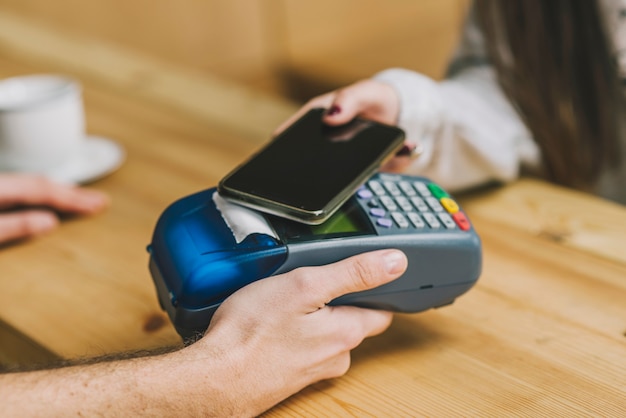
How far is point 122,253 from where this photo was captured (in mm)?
627

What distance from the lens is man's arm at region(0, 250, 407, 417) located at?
41 centimetres

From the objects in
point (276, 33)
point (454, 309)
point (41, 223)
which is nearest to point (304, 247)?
point (454, 309)

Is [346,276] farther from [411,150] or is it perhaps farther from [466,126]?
[466,126]

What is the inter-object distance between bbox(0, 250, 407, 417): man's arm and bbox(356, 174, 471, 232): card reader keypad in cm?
3

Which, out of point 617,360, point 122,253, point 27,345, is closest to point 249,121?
point 122,253

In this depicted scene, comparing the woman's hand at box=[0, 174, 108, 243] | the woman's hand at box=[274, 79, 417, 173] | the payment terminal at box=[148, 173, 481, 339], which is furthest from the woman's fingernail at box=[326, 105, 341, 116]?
the woman's hand at box=[0, 174, 108, 243]

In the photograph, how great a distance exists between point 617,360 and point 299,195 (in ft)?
0.76

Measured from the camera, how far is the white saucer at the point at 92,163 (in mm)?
754

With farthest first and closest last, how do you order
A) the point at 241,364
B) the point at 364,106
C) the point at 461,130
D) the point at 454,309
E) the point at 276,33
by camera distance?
1. the point at 276,33
2. the point at 461,130
3. the point at 364,106
4. the point at 454,309
5. the point at 241,364

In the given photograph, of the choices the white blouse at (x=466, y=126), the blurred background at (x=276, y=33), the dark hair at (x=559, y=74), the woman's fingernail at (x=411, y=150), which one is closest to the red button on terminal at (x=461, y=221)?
the woman's fingernail at (x=411, y=150)

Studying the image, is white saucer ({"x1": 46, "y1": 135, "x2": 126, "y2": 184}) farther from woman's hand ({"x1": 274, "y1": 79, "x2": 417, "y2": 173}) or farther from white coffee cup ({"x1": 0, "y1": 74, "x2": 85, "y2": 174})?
woman's hand ({"x1": 274, "y1": 79, "x2": 417, "y2": 173})

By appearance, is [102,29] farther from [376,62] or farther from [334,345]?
[334,345]

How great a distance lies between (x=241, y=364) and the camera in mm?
421

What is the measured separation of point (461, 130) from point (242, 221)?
38 cm
